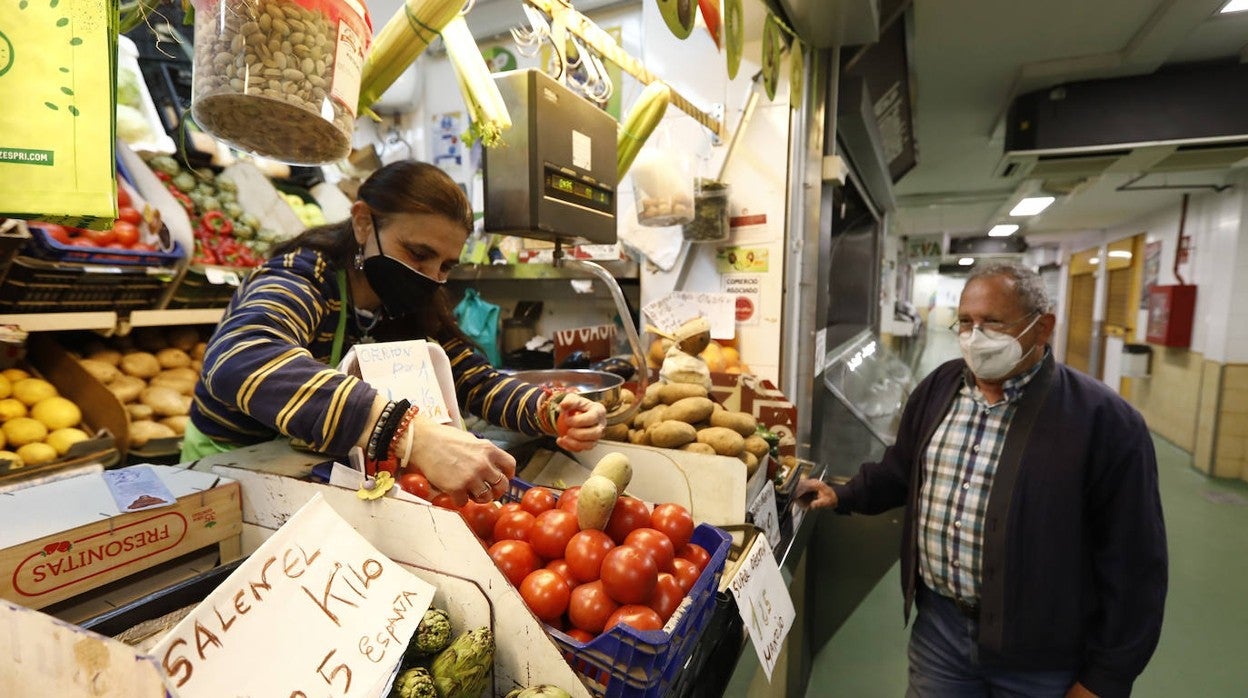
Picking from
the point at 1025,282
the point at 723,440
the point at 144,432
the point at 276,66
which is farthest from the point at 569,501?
the point at 144,432

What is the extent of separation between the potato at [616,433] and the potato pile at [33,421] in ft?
6.67

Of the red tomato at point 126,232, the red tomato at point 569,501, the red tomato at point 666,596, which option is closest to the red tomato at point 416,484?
the red tomato at point 569,501

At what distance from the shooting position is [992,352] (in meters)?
1.65

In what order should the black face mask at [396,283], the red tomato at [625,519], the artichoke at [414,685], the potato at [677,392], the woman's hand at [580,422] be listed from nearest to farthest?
the artichoke at [414,685] → the red tomato at [625,519] → the black face mask at [396,283] → the woman's hand at [580,422] → the potato at [677,392]

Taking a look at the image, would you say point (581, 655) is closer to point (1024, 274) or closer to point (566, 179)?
point (566, 179)

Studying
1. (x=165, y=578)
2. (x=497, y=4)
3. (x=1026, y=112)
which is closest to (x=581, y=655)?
(x=165, y=578)

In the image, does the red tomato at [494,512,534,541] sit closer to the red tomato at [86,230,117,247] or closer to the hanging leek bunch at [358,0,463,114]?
the hanging leek bunch at [358,0,463,114]

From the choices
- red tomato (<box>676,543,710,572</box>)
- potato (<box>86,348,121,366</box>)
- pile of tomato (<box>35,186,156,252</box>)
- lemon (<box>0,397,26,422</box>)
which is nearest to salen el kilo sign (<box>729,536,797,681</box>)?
red tomato (<box>676,543,710,572</box>)

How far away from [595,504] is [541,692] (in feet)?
1.04

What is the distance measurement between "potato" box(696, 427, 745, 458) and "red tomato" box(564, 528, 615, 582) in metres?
0.75

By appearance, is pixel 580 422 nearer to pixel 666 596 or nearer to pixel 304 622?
pixel 666 596

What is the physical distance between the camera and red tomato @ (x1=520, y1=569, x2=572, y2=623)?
2.95 feet

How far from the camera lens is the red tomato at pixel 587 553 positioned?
37.4 inches

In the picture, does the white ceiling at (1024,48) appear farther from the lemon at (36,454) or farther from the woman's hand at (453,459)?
the lemon at (36,454)
